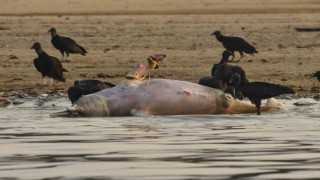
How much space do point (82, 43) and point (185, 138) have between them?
764 inches

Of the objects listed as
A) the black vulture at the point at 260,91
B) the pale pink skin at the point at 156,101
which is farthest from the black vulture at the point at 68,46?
the pale pink skin at the point at 156,101

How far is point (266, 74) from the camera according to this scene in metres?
20.4

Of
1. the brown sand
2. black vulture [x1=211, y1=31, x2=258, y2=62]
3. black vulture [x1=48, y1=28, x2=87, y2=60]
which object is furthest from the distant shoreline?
black vulture [x1=211, y1=31, x2=258, y2=62]

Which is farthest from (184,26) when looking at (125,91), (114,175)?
(114,175)

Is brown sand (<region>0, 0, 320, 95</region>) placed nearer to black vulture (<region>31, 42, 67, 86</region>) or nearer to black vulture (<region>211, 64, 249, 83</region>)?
black vulture (<region>31, 42, 67, 86</region>)

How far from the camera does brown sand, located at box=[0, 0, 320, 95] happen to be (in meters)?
20.7

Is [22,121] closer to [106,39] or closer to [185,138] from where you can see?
[185,138]

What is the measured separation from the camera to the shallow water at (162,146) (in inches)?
334

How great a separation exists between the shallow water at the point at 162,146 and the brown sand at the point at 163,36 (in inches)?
189

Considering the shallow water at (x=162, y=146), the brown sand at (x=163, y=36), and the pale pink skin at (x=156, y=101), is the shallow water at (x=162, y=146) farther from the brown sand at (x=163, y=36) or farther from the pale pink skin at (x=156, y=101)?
the brown sand at (x=163, y=36)

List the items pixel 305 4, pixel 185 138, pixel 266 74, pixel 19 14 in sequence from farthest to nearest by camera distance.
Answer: pixel 305 4, pixel 19 14, pixel 266 74, pixel 185 138

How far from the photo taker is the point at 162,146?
10.3 meters

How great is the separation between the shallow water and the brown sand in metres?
4.80

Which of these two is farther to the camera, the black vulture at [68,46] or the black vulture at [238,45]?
the black vulture at [68,46]
